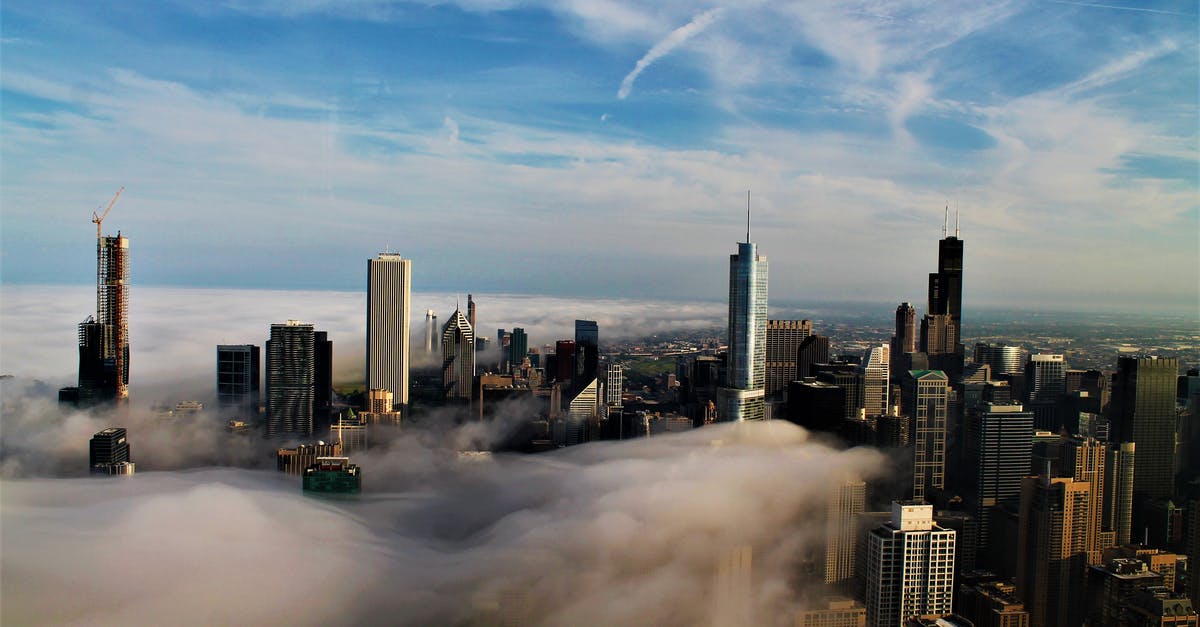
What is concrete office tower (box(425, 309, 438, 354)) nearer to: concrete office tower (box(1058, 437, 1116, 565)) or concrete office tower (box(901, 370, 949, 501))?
concrete office tower (box(901, 370, 949, 501))

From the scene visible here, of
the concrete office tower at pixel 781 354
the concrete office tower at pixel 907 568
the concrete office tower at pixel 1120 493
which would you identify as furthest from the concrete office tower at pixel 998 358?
the concrete office tower at pixel 907 568

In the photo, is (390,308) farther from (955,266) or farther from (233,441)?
(955,266)

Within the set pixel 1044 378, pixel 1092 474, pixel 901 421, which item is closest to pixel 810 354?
pixel 901 421

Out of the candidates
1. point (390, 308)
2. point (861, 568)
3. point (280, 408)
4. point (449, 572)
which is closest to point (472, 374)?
point (390, 308)

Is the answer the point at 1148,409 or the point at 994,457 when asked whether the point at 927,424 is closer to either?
the point at 994,457

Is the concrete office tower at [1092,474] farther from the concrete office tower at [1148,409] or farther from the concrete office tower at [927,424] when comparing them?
Answer: the concrete office tower at [927,424]
